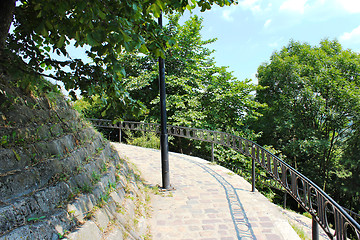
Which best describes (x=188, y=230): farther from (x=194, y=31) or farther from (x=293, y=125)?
(x=293, y=125)

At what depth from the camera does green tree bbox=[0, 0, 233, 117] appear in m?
2.28

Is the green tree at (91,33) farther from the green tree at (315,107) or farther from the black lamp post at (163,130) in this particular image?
the green tree at (315,107)

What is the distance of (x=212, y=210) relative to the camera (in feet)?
15.7

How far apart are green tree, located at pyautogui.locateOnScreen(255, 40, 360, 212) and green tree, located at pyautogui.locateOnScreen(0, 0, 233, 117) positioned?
15587 mm

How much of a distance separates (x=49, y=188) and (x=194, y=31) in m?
14.8

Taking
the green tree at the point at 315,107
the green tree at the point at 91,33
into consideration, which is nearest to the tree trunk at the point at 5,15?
the green tree at the point at 91,33

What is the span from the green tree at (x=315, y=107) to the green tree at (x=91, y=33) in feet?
51.1

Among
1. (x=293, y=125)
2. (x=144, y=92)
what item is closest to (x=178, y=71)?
(x=144, y=92)

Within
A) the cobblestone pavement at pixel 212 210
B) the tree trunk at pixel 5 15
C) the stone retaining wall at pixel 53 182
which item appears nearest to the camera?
the stone retaining wall at pixel 53 182

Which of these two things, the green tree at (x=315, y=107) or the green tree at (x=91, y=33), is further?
the green tree at (x=315, y=107)

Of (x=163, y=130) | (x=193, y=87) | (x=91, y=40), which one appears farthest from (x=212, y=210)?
(x=193, y=87)

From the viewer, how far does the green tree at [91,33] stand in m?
2.28

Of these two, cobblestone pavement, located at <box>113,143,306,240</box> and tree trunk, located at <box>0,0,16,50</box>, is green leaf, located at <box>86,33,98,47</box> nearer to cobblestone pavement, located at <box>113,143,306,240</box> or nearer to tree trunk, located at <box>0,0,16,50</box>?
tree trunk, located at <box>0,0,16,50</box>

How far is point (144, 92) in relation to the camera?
15242mm
